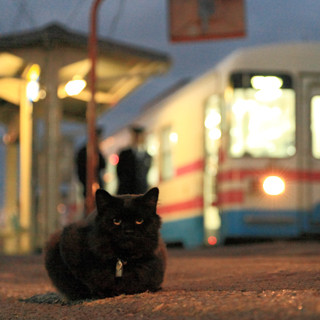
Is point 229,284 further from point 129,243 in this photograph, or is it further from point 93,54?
point 93,54

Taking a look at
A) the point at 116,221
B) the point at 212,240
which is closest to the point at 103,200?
the point at 116,221

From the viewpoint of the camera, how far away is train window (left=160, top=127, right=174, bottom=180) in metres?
16.3

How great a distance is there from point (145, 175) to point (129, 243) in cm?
791

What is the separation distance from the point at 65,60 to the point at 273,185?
6.50 m

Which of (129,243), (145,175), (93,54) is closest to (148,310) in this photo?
(129,243)

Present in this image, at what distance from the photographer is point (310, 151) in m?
13.5

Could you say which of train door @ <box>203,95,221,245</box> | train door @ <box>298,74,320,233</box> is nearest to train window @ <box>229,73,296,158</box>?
train door @ <box>298,74,320,233</box>

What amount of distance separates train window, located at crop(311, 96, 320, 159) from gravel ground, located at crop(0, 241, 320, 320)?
2.43 m

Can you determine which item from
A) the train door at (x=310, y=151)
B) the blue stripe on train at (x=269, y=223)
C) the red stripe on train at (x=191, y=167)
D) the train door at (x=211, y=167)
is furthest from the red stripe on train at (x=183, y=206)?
the train door at (x=310, y=151)

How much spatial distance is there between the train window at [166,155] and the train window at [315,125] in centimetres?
358

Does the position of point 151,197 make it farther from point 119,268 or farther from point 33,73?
point 33,73

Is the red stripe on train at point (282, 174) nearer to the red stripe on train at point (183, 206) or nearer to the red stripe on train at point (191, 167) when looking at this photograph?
the red stripe on train at point (191, 167)

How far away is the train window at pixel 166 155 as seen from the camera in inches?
641

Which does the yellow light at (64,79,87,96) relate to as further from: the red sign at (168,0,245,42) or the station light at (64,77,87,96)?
the red sign at (168,0,245,42)
